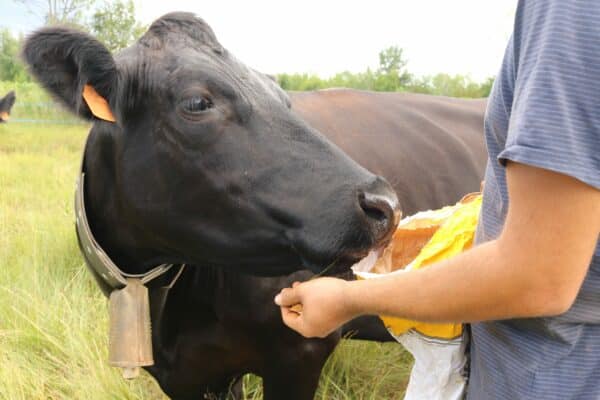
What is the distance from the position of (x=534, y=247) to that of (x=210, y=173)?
3.35 ft

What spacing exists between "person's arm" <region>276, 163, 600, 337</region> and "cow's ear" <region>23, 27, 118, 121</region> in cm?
102

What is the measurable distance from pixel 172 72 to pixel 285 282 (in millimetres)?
→ 844

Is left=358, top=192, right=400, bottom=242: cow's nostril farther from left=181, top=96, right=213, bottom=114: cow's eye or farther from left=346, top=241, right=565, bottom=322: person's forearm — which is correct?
left=181, top=96, right=213, bottom=114: cow's eye

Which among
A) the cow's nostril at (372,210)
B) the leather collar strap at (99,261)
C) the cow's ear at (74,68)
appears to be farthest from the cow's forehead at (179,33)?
the cow's nostril at (372,210)

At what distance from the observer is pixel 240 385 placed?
118 inches

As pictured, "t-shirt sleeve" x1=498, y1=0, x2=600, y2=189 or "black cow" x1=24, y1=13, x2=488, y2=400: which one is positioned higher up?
"t-shirt sleeve" x1=498, y1=0, x2=600, y2=189

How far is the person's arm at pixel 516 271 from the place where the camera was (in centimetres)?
91

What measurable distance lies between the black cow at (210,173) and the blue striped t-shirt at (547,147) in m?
0.42

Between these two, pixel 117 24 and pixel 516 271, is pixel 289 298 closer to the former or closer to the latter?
pixel 516 271

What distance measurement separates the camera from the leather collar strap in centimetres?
205

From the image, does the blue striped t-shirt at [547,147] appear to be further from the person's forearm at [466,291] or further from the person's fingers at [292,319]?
the person's fingers at [292,319]

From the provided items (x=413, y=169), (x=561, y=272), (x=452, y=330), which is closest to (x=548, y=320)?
(x=561, y=272)

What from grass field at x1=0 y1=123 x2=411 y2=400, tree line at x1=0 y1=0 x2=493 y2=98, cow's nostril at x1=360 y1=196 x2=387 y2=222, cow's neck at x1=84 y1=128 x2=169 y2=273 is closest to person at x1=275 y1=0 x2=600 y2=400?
cow's nostril at x1=360 y1=196 x2=387 y2=222

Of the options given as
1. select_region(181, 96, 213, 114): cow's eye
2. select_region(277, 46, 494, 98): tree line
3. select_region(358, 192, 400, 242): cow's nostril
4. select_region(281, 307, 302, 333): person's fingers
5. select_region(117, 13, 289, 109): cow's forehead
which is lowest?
select_region(277, 46, 494, 98): tree line
